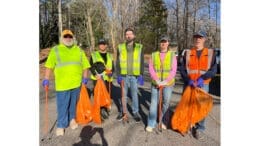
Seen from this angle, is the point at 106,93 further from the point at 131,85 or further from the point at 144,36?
the point at 144,36

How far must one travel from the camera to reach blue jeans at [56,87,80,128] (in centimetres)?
546

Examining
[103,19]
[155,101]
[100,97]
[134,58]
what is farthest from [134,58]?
[103,19]

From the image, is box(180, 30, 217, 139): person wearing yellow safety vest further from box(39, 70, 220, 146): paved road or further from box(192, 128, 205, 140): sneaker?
box(39, 70, 220, 146): paved road

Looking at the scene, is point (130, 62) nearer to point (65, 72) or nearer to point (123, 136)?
point (65, 72)

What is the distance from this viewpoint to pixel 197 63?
16.7ft

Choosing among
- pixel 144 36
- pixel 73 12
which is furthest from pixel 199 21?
pixel 73 12

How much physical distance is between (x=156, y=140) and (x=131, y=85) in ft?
4.33

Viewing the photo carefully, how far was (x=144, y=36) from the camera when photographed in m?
36.9

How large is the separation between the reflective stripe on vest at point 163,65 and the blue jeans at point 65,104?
1444 millimetres

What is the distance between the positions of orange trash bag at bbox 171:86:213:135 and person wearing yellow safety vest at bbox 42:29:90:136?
1819 mm

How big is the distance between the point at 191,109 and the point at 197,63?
80 centimetres

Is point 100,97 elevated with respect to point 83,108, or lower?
elevated

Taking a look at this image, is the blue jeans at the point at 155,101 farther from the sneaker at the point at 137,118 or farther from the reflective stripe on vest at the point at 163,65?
the sneaker at the point at 137,118

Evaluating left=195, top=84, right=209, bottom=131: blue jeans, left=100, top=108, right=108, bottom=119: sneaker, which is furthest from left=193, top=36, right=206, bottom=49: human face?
left=100, top=108, right=108, bottom=119: sneaker
